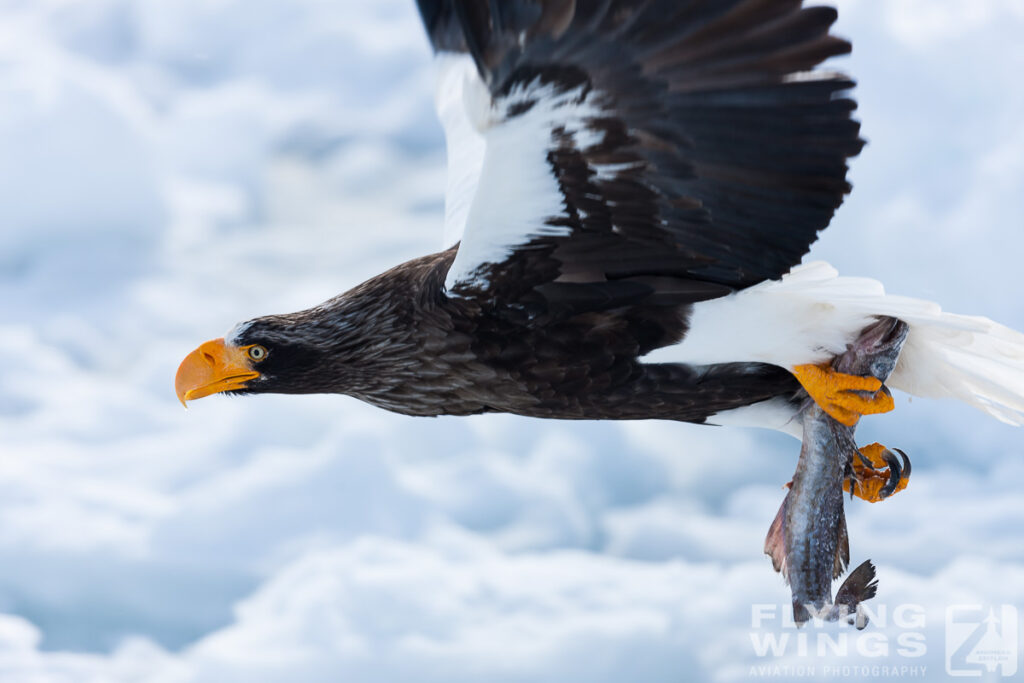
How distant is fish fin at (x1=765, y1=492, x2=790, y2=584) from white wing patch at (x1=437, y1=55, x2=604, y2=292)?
123cm

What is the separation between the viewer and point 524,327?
2.86 metres

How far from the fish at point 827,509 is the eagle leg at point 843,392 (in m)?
0.03

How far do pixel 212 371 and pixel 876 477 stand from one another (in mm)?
2201

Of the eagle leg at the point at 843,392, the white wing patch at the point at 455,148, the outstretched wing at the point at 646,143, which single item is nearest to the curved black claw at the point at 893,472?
the eagle leg at the point at 843,392

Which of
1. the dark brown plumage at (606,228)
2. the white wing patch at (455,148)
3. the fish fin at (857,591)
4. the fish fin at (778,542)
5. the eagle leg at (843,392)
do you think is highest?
the white wing patch at (455,148)

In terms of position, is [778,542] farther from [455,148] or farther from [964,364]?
[455,148]

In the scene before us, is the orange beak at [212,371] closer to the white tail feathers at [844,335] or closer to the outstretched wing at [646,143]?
the outstretched wing at [646,143]

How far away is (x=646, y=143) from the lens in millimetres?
2340

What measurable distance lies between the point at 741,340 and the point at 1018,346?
3.18 ft

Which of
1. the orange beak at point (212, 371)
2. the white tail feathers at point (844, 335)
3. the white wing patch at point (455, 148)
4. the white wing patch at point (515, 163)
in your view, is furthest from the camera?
the white wing patch at point (455, 148)

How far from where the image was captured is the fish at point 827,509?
2.99 meters

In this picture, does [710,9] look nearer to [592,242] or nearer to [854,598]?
[592,242]

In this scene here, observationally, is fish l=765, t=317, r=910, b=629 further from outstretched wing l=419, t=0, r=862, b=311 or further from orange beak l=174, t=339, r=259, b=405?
orange beak l=174, t=339, r=259, b=405

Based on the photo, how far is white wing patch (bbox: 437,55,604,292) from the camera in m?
2.29
